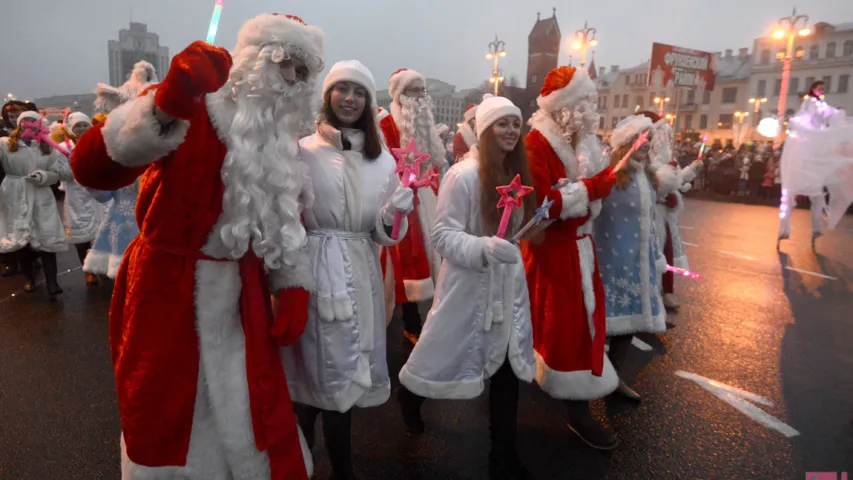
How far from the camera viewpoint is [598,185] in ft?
10.3

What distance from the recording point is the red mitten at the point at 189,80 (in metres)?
1.60

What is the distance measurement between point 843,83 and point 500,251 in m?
58.0

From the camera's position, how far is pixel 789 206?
8539 mm

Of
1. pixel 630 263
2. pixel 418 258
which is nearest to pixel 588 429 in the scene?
pixel 630 263

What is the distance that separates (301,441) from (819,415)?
3604 mm

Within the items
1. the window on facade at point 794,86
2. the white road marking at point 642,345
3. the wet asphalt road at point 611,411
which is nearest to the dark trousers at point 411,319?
the wet asphalt road at point 611,411

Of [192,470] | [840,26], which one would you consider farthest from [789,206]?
[840,26]

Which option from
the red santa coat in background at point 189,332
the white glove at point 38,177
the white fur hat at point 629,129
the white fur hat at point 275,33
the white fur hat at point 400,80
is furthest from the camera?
the white glove at point 38,177

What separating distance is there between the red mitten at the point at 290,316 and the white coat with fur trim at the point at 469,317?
890 mm

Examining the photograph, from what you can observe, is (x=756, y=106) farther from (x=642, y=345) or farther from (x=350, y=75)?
(x=350, y=75)

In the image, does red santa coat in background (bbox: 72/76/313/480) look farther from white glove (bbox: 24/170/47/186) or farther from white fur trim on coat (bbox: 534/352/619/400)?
white glove (bbox: 24/170/47/186)

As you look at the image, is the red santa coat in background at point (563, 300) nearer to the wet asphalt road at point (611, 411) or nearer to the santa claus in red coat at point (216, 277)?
the wet asphalt road at point (611, 411)

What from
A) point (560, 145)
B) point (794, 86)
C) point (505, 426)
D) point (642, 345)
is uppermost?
point (794, 86)

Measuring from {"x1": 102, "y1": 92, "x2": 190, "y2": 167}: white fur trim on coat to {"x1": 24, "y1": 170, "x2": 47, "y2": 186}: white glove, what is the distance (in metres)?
5.47
